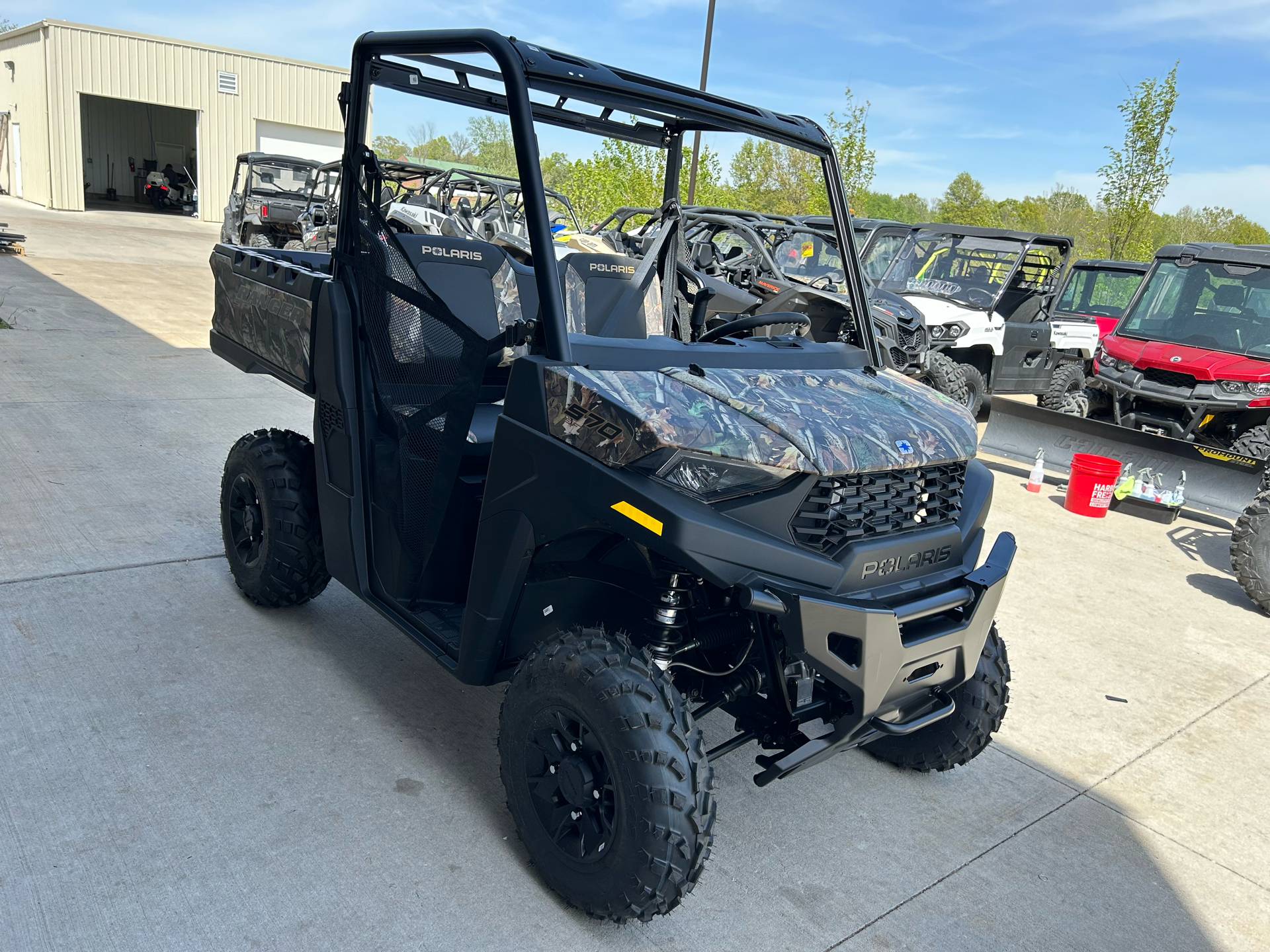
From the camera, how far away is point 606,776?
2344 millimetres

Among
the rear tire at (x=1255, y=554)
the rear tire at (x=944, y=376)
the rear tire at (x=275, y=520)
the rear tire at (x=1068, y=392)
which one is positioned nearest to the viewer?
the rear tire at (x=275, y=520)

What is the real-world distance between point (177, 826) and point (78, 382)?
18.6 ft

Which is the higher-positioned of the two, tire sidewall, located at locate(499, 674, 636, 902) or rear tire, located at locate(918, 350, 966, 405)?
rear tire, located at locate(918, 350, 966, 405)

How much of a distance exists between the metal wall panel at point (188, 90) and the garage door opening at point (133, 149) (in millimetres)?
5282

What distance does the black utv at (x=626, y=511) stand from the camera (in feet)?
7.27

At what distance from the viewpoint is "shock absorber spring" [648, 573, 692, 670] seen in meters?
2.45

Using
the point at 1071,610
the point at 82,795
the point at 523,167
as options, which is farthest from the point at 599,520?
the point at 1071,610

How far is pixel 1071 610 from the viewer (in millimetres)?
5078

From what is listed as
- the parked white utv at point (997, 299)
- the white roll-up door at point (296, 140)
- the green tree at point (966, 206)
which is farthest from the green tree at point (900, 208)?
the parked white utv at point (997, 299)

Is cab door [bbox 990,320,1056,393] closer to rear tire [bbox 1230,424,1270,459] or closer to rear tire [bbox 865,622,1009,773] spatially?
rear tire [bbox 1230,424,1270,459]

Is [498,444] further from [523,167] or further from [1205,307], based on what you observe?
[1205,307]

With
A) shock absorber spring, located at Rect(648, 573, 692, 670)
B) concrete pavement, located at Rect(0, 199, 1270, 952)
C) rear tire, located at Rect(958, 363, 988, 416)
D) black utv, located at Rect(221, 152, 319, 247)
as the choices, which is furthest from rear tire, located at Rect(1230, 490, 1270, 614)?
black utv, located at Rect(221, 152, 319, 247)

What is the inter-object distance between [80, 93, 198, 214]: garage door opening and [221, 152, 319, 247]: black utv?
17.7 meters

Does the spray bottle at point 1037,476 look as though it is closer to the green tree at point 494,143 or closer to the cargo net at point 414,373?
the green tree at point 494,143
